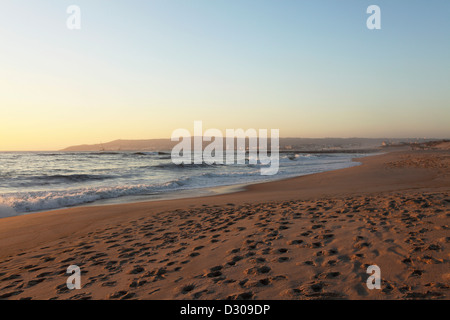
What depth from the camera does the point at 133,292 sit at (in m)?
3.36

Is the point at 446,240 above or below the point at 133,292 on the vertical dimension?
→ above

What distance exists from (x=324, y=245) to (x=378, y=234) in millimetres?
1162

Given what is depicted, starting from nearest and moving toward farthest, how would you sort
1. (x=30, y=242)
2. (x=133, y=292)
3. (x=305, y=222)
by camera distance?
(x=133, y=292)
(x=305, y=222)
(x=30, y=242)

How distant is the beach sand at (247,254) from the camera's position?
10.4ft

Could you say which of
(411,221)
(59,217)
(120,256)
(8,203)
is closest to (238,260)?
(120,256)

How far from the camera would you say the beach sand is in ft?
10.4

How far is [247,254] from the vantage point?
14.1 feet

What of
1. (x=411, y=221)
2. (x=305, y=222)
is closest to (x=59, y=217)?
(x=305, y=222)

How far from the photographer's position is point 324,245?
4.37 m
